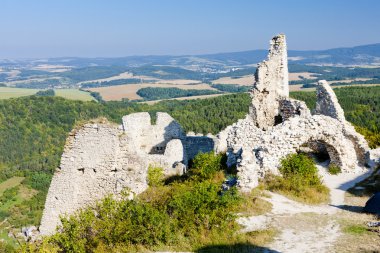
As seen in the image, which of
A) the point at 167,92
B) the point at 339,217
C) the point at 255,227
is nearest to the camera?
the point at 255,227

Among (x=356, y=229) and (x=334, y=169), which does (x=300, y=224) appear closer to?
(x=356, y=229)

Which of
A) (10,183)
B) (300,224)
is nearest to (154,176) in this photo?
(300,224)

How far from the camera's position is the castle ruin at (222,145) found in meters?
12.3

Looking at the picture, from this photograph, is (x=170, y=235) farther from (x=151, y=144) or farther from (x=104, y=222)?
(x=151, y=144)

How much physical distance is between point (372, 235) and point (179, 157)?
11492 millimetres

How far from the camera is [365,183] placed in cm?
1411

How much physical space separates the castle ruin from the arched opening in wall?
4 centimetres

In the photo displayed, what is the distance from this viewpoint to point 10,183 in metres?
62.1

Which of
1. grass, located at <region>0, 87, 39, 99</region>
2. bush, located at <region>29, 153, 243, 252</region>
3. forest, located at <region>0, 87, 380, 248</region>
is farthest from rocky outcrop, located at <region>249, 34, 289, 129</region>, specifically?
grass, located at <region>0, 87, 39, 99</region>

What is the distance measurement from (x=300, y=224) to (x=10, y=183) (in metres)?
59.5

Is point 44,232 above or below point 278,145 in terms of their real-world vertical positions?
below

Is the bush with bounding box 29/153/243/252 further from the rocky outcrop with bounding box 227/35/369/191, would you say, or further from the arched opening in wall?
the arched opening in wall

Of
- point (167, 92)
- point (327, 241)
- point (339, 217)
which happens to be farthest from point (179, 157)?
point (167, 92)

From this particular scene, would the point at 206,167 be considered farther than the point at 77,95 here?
No
